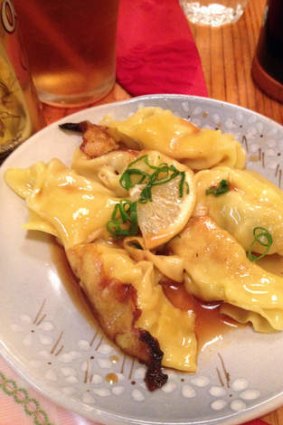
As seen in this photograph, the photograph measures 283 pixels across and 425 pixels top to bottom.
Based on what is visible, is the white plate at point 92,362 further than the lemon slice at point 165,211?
No

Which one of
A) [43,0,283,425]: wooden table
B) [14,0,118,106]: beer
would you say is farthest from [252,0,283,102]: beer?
[14,0,118,106]: beer

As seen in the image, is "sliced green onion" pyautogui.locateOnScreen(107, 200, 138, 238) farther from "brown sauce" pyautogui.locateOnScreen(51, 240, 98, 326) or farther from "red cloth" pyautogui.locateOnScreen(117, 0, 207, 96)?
"red cloth" pyautogui.locateOnScreen(117, 0, 207, 96)

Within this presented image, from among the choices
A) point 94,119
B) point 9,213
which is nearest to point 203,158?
point 94,119

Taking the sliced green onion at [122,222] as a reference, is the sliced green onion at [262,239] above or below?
below

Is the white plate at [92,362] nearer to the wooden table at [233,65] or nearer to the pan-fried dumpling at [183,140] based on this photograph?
the pan-fried dumpling at [183,140]

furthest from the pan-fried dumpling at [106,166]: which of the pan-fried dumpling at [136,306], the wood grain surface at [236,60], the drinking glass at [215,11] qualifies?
the drinking glass at [215,11]

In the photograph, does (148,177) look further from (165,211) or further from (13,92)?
(13,92)

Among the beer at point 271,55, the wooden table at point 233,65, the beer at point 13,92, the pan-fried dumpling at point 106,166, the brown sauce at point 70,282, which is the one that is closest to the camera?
the brown sauce at point 70,282
